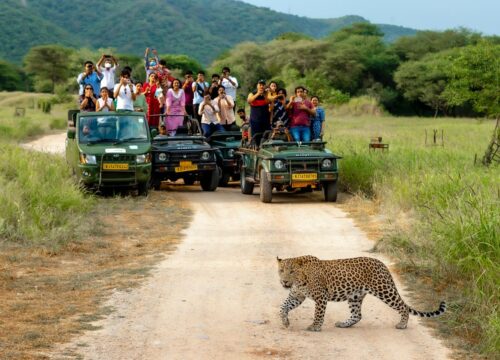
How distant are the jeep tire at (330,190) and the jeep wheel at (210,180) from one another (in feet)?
9.21

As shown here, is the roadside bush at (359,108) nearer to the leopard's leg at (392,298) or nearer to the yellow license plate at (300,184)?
the yellow license plate at (300,184)

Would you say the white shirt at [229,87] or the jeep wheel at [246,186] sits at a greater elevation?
the white shirt at [229,87]

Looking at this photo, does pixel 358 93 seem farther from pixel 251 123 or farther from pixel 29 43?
pixel 29 43

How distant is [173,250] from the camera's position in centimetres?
1277

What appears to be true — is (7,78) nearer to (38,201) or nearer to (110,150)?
(110,150)

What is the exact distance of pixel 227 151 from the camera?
847 inches

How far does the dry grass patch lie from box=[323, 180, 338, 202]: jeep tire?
10.2ft

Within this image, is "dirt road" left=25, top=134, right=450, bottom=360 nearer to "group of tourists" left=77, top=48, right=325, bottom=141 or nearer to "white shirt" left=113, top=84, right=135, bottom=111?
"group of tourists" left=77, top=48, right=325, bottom=141

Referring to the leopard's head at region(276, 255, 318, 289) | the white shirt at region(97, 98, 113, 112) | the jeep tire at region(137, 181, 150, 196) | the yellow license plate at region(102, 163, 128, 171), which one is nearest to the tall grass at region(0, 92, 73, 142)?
the white shirt at region(97, 98, 113, 112)

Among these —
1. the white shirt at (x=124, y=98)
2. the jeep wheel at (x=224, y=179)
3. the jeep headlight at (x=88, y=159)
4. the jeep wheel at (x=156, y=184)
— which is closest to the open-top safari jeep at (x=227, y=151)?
the jeep wheel at (x=224, y=179)

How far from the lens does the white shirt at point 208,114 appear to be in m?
22.0

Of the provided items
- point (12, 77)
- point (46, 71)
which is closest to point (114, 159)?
point (46, 71)

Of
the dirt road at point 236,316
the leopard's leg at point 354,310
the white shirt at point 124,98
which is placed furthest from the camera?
the white shirt at point 124,98

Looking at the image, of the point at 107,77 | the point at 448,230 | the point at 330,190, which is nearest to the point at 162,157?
the point at 107,77
